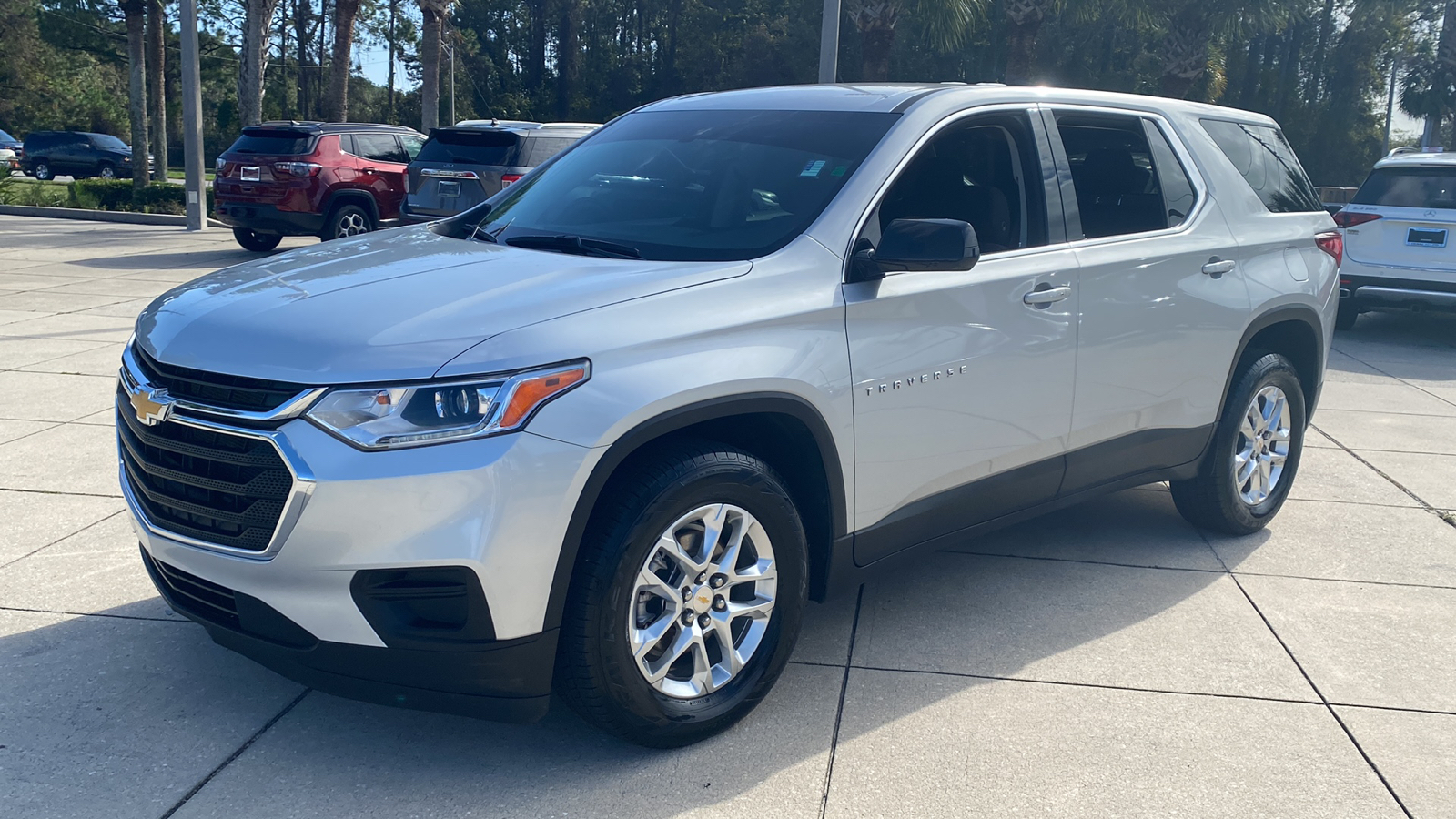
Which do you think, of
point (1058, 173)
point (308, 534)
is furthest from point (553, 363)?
point (1058, 173)

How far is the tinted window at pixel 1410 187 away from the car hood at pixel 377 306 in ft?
34.6

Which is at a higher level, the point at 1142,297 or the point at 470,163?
the point at 470,163

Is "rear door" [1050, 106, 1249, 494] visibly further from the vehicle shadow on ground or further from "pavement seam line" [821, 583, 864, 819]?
"pavement seam line" [821, 583, 864, 819]

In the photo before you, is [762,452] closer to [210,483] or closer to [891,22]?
[210,483]

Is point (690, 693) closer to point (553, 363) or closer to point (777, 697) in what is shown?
point (777, 697)

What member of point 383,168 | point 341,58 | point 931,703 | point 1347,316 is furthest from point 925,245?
point 341,58

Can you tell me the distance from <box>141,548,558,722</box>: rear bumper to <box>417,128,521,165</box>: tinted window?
10.5m

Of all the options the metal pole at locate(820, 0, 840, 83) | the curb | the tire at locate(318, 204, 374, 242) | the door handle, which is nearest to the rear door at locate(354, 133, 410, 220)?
the tire at locate(318, 204, 374, 242)

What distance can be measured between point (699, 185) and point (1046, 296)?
1.25 metres

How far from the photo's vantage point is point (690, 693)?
3406mm

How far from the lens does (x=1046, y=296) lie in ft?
13.7

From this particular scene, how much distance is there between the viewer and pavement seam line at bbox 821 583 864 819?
10.7ft

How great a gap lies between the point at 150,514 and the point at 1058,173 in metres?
3.19

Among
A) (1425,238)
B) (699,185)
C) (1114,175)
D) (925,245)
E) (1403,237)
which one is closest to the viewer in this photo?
(925,245)
